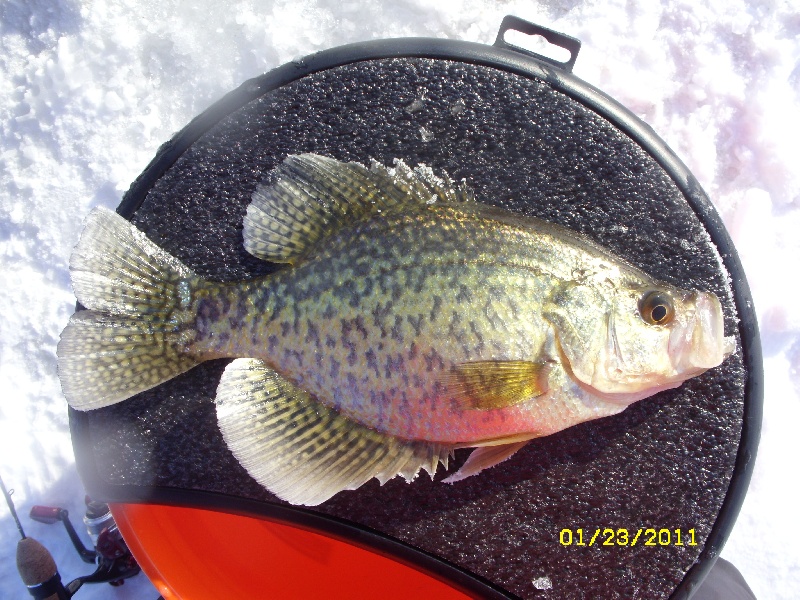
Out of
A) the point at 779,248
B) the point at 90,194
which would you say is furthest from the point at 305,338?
the point at 779,248

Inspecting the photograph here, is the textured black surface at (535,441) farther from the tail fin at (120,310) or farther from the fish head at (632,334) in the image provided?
the fish head at (632,334)

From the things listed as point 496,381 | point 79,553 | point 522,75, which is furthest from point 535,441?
point 79,553

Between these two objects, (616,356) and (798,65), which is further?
(798,65)

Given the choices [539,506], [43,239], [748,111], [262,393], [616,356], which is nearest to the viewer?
[616,356]

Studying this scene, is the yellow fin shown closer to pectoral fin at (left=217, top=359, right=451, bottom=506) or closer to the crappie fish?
the crappie fish

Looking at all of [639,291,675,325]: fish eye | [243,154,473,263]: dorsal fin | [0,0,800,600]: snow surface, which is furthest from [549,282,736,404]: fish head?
[0,0,800,600]: snow surface

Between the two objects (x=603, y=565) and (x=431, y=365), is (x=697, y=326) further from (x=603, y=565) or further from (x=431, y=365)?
(x=603, y=565)

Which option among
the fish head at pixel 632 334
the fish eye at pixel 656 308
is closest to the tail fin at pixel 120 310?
the fish head at pixel 632 334

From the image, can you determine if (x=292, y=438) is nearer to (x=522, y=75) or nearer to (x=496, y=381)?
(x=496, y=381)
